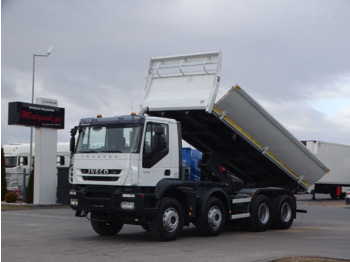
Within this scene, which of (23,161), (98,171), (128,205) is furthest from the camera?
(23,161)

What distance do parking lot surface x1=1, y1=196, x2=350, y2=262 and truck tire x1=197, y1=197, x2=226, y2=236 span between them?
221 millimetres

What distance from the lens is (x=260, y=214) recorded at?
621 inches

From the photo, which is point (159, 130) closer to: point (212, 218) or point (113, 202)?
point (113, 202)

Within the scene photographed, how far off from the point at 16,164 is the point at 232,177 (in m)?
22.4

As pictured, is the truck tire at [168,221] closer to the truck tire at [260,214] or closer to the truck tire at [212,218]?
the truck tire at [212,218]

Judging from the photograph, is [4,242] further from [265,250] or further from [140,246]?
[265,250]

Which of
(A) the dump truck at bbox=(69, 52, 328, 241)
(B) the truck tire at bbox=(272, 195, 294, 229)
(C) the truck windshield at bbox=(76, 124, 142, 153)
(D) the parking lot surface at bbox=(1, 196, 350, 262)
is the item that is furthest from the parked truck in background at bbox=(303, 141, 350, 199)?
(C) the truck windshield at bbox=(76, 124, 142, 153)

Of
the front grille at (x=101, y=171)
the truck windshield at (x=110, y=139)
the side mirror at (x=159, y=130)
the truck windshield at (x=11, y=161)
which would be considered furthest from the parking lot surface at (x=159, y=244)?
the truck windshield at (x=11, y=161)

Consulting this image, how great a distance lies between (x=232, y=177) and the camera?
16.1 metres

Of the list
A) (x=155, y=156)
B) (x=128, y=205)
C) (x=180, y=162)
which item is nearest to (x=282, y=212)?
(x=180, y=162)

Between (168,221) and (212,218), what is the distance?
Answer: 153 cm

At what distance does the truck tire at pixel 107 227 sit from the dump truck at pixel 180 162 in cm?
2

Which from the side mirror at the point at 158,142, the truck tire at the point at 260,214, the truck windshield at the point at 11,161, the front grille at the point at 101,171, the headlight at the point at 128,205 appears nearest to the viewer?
the headlight at the point at 128,205

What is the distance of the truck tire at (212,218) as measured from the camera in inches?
544
